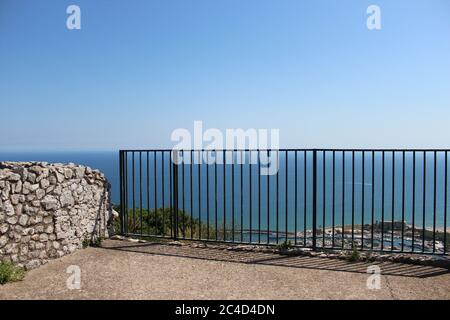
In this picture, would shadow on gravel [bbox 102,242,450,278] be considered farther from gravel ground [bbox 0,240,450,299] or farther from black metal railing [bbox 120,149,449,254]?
black metal railing [bbox 120,149,449,254]

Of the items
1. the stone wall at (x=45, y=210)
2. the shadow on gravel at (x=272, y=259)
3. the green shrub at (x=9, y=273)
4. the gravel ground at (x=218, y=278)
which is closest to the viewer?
the gravel ground at (x=218, y=278)

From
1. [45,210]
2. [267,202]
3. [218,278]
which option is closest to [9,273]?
[45,210]

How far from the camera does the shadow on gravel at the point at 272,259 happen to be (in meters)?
5.12

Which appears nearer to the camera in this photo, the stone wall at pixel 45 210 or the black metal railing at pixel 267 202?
the stone wall at pixel 45 210

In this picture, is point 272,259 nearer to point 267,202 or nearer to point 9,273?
point 267,202

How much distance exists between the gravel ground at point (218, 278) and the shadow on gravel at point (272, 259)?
0.05 ft

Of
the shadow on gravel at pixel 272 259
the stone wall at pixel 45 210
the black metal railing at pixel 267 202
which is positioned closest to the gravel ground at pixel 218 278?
the shadow on gravel at pixel 272 259

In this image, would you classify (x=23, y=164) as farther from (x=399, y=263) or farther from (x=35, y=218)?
(x=399, y=263)

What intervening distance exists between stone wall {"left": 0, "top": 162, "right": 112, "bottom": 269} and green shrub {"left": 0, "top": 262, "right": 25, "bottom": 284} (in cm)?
20

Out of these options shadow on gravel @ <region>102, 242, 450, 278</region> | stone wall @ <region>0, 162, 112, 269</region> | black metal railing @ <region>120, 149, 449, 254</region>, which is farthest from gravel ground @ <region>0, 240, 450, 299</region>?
black metal railing @ <region>120, 149, 449, 254</region>

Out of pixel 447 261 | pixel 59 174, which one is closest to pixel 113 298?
pixel 59 174

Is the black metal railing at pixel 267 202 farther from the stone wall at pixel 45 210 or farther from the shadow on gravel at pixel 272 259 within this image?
the stone wall at pixel 45 210

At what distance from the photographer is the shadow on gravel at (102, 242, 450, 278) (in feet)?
16.8

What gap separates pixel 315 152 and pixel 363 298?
2512 mm
